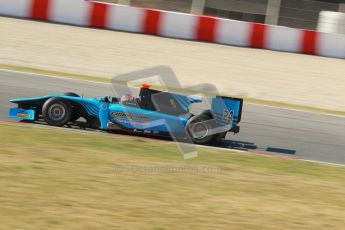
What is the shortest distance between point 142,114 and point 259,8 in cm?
1620

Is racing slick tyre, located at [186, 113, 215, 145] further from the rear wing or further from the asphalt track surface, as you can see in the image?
the asphalt track surface

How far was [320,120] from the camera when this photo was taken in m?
11.9

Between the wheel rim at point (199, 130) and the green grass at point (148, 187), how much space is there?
0.39 m

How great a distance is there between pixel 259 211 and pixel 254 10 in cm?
1889

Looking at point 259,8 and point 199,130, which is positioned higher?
point 259,8

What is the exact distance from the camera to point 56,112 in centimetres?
862

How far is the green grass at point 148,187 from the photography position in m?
5.25

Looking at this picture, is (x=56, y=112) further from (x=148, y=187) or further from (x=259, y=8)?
(x=259, y=8)

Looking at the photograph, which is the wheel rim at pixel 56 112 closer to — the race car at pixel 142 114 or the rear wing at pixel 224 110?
the race car at pixel 142 114

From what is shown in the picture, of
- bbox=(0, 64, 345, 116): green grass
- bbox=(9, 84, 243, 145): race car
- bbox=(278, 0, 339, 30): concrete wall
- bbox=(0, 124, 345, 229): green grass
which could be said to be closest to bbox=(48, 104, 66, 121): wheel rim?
bbox=(9, 84, 243, 145): race car

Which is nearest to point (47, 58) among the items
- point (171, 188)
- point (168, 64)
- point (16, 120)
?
point (168, 64)

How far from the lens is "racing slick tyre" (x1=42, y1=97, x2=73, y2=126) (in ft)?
28.1

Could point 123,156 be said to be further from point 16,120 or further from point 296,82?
point 296,82

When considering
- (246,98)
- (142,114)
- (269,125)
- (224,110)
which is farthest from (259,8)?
(142,114)
